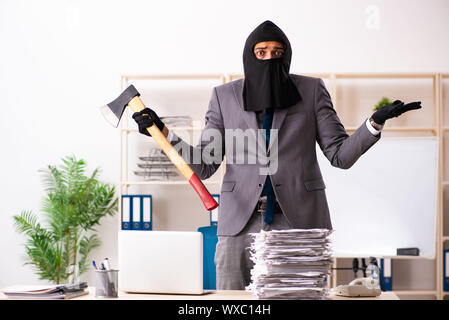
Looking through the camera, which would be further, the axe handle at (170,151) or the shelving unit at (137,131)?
the shelving unit at (137,131)

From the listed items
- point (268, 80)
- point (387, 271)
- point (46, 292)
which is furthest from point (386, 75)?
point (46, 292)

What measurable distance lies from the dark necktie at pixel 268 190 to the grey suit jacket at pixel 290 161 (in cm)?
3

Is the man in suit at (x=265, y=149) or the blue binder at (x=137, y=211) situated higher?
the man in suit at (x=265, y=149)

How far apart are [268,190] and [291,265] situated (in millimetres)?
626

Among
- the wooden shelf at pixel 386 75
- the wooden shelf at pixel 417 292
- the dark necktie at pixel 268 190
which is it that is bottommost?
the wooden shelf at pixel 417 292

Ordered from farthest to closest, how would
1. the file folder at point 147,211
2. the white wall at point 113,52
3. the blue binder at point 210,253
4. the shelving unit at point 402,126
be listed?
the white wall at point 113,52 < the file folder at point 147,211 < the shelving unit at point 402,126 < the blue binder at point 210,253

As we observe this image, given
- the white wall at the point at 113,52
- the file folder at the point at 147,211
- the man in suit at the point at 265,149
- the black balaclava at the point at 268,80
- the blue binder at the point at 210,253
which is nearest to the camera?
the man in suit at the point at 265,149

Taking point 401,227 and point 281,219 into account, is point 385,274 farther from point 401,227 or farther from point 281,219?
point 281,219

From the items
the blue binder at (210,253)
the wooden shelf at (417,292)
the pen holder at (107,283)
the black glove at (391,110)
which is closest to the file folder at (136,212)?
the blue binder at (210,253)

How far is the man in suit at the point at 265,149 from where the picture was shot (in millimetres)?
1974

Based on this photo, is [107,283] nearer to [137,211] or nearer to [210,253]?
[210,253]

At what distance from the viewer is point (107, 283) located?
161 cm

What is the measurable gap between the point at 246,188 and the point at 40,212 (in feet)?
10.2

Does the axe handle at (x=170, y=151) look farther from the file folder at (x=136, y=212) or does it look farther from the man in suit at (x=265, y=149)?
the file folder at (x=136, y=212)
